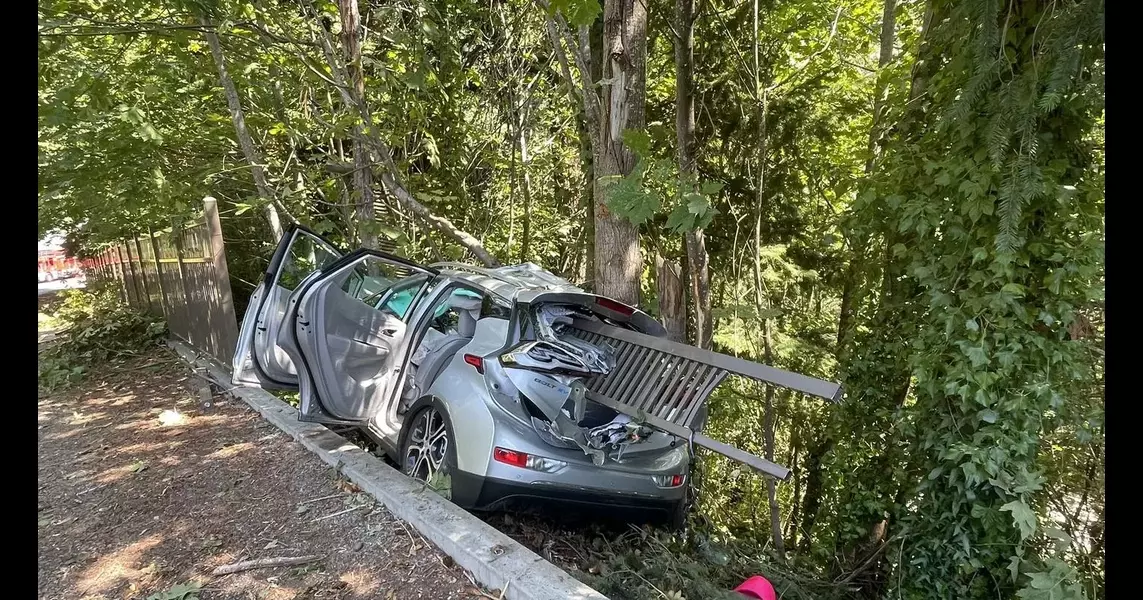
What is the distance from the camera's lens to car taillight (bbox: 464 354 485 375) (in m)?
3.90

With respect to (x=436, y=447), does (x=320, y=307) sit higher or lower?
higher

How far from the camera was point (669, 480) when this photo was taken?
3998 mm

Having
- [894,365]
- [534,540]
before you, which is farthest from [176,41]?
[894,365]

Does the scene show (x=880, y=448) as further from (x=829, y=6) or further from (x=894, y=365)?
(x=829, y=6)

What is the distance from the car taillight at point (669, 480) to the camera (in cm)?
393

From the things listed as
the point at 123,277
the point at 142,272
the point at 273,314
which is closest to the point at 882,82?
the point at 273,314

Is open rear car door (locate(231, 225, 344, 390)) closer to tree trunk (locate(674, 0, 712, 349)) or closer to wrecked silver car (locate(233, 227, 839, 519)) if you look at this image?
wrecked silver car (locate(233, 227, 839, 519))

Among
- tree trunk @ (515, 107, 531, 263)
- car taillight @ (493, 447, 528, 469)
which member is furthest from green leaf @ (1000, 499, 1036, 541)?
tree trunk @ (515, 107, 531, 263)

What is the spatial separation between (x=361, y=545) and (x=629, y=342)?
2250mm

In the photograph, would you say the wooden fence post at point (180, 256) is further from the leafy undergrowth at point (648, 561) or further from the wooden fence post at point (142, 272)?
the leafy undergrowth at point (648, 561)

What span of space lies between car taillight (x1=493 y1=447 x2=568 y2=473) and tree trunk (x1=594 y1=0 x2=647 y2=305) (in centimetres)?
189

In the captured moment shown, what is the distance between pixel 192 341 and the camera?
28.7 feet

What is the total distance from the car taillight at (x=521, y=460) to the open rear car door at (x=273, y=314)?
2.32 metres
